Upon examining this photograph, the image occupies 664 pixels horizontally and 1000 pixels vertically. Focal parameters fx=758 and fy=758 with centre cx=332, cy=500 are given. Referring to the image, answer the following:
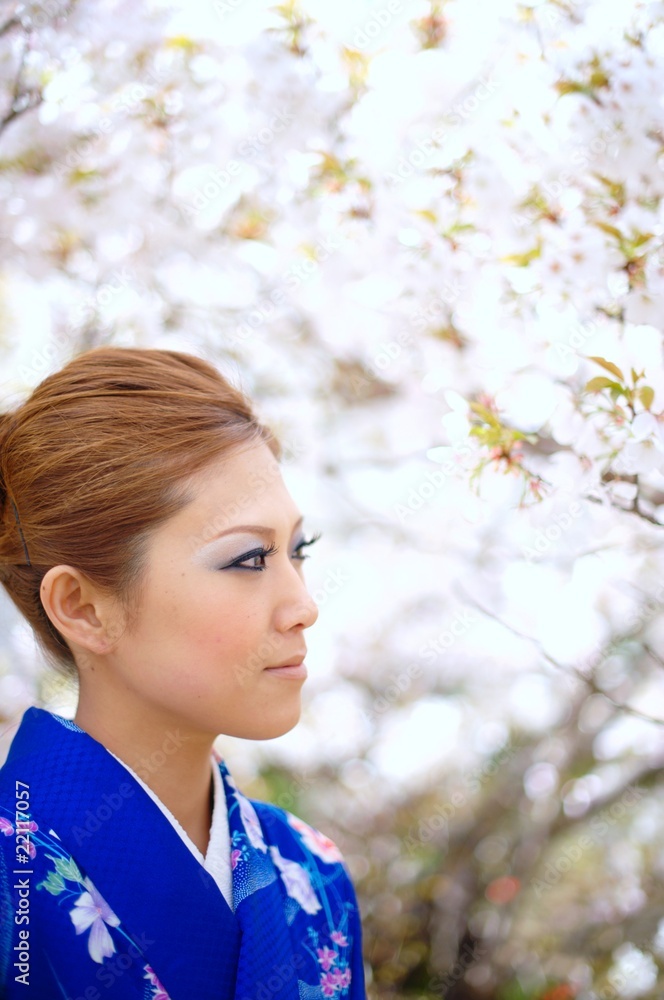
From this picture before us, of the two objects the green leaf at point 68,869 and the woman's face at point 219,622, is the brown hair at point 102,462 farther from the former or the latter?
the green leaf at point 68,869

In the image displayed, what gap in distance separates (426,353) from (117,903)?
43.9 inches

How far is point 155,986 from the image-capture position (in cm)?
88

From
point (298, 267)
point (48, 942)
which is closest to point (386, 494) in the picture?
point (298, 267)

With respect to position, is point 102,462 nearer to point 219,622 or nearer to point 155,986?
point 219,622

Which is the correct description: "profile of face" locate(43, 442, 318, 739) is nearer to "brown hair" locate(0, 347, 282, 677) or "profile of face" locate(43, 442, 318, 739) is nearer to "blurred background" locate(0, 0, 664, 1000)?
"brown hair" locate(0, 347, 282, 677)

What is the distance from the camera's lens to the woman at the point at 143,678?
2.90 ft

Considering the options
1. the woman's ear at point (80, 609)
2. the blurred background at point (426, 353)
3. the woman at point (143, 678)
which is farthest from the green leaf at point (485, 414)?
the woman's ear at point (80, 609)

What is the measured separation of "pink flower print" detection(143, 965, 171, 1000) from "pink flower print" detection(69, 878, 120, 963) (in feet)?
0.18

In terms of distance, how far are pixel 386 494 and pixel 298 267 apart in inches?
35.1

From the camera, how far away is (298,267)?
185 centimetres

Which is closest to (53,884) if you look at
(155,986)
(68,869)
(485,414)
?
(68,869)

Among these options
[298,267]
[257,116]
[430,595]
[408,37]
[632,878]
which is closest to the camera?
[408,37]

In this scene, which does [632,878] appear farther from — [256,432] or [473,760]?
[256,432]

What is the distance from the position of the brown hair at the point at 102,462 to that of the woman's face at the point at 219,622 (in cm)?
3
